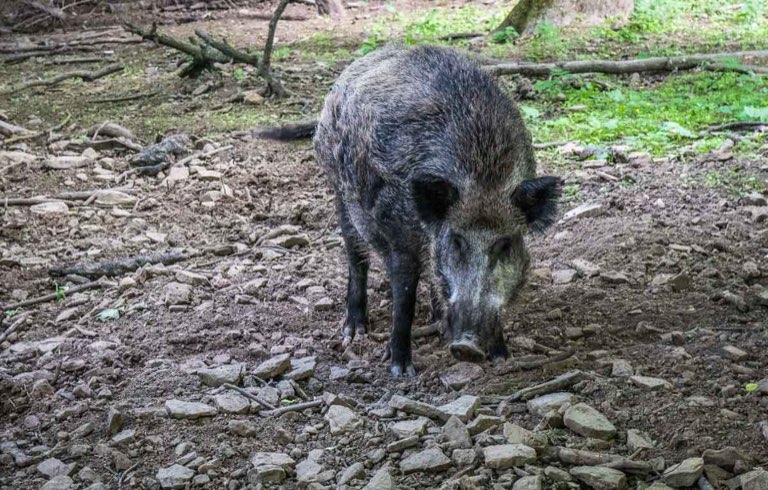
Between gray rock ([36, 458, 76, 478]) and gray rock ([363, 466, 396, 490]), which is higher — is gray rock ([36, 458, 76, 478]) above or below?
below

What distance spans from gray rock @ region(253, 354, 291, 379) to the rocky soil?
0.01 m

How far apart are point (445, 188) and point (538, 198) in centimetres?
46

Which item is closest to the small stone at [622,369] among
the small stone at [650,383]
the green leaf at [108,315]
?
the small stone at [650,383]

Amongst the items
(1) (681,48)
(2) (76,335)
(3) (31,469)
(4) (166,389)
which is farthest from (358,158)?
(1) (681,48)

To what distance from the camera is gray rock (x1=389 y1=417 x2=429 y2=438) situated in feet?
12.4

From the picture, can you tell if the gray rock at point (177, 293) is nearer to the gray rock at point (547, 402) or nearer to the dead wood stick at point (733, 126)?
the gray rock at point (547, 402)

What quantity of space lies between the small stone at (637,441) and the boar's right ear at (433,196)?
55.0 inches

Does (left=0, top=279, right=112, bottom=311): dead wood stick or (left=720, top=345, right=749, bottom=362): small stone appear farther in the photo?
(left=0, top=279, right=112, bottom=311): dead wood stick

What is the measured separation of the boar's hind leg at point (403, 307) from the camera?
4.76 metres

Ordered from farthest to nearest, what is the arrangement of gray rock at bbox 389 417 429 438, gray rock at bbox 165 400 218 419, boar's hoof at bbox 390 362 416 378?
boar's hoof at bbox 390 362 416 378, gray rock at bbox 165 400 218 419, gray rock at bbox 389 417 429 438

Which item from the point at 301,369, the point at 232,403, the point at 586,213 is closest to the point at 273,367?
the point at 301,369

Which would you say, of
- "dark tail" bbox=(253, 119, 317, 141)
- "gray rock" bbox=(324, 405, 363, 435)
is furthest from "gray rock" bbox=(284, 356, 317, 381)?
"dark tail" bbox=(253, 119, 317, 141)

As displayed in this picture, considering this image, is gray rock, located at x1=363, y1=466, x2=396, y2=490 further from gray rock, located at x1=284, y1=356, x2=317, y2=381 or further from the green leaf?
the green leaf

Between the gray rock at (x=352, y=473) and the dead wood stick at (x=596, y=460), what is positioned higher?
the dead wood stick at (x=596, y=460)
